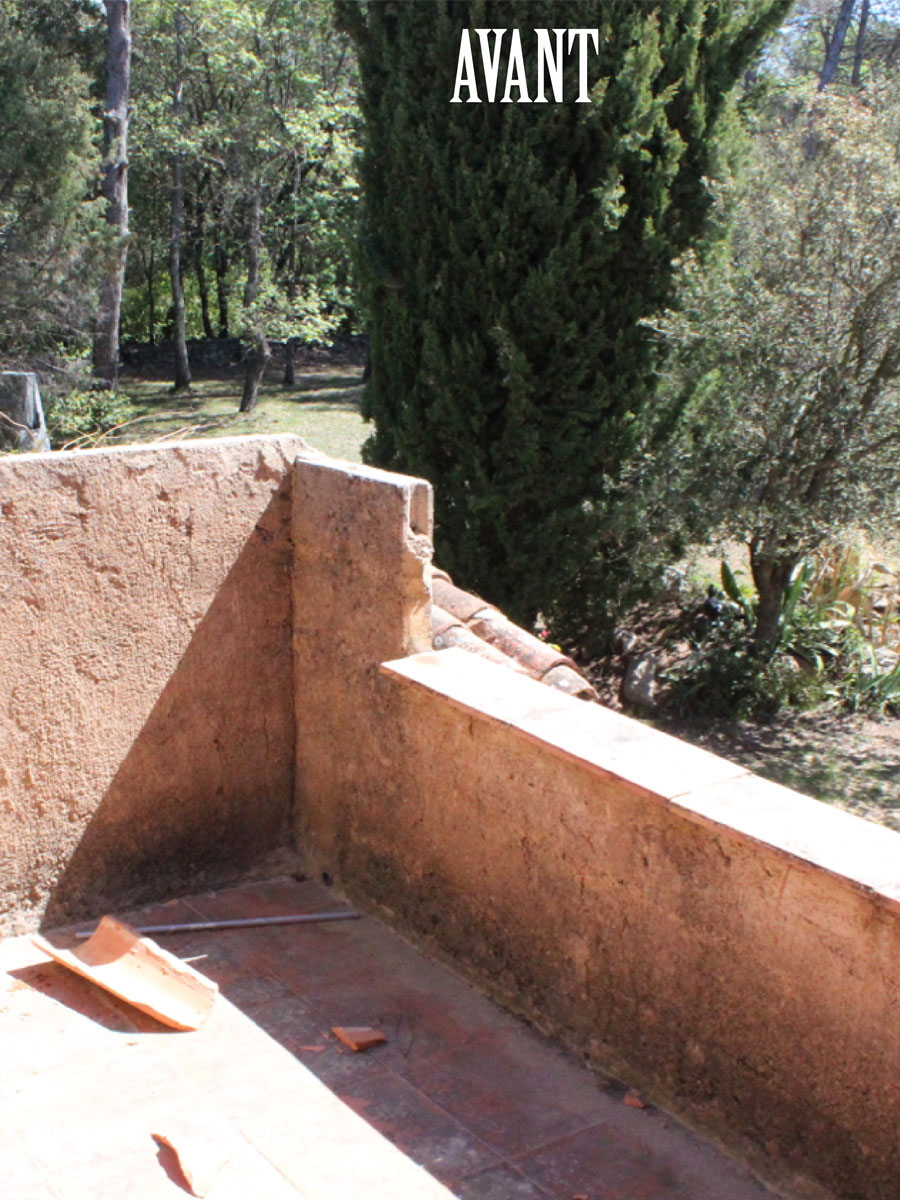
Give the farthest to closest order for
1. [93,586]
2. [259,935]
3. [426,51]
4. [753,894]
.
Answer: [426,51]
[259,935]
[93,586]
[753,894]

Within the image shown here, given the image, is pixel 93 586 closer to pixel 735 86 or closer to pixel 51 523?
pixel 51 523

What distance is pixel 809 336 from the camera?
351 inches

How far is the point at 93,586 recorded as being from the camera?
3717 mm

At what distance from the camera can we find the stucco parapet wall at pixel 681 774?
2570 mm

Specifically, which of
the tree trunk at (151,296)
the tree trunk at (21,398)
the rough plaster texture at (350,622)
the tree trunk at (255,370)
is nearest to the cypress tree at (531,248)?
the tree trunk at (21,398)

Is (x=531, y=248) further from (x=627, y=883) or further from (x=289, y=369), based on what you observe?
(x=289, y=369)

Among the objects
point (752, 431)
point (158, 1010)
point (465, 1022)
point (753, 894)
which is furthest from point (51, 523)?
point (752, 431)

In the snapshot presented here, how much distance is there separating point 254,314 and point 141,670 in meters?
18.4

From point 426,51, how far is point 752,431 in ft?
12.3

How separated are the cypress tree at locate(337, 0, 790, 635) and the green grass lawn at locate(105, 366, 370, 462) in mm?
7521

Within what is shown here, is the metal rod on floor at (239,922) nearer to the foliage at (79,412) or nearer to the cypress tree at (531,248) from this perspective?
the cypress tree at (531,248)

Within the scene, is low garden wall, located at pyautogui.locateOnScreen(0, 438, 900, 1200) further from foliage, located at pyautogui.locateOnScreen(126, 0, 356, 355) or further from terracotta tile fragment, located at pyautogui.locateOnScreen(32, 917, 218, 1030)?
foliage, located at pyautogui.locateOnScreen(126, 0, 356, 355)

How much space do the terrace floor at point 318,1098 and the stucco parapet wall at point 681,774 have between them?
0.79 meters

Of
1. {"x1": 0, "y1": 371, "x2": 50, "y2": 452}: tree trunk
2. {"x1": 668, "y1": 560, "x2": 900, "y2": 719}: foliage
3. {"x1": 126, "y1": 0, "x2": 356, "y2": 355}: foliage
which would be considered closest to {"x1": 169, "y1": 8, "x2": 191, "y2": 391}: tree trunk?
{"x1": 126, "y1": 0, "x2": 356, "y2": 355}: foliage
